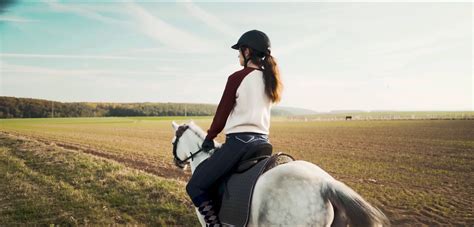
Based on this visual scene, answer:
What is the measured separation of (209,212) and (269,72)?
1.84 meters

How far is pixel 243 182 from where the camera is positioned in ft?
12.8

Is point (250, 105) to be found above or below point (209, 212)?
above

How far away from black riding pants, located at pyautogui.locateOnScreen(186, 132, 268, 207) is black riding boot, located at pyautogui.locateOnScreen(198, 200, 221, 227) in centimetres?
6

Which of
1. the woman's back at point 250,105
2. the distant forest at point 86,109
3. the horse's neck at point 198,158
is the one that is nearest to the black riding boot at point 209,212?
the horse's neck at point 198,158

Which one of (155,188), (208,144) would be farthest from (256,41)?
(155,188)

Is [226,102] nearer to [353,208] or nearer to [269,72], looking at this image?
[269,72]

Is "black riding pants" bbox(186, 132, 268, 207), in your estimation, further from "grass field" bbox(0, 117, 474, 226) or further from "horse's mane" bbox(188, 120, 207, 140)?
"grass field" bbox(0, 117, 474, 226)

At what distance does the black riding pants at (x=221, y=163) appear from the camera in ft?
13.0

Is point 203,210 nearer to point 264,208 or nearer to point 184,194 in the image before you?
point 264,208

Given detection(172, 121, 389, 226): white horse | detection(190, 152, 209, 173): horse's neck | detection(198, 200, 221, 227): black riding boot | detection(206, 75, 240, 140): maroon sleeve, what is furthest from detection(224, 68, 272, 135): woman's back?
detection(190, 152, 209, 173): horse's neck

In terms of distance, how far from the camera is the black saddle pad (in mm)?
3828

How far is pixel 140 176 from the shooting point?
12.3m

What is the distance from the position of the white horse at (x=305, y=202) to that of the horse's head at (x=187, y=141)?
1.48 meters

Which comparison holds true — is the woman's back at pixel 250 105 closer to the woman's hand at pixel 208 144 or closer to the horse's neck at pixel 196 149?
the woman's hand at pixel 208 144
